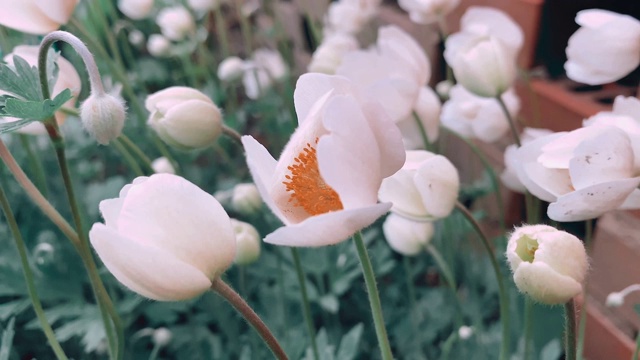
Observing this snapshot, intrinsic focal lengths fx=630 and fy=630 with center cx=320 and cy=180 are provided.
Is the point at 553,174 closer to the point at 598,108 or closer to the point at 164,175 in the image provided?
the point at 164,175

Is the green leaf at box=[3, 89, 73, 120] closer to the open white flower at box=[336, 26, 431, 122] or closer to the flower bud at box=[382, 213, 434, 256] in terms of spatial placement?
the open white flower at box=[336, 26, 431, 122]

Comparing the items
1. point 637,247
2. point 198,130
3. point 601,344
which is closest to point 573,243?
point 198,130

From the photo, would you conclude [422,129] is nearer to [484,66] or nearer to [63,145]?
[484,66]

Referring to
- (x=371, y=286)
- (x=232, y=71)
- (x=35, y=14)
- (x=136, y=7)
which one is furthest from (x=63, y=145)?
(x=136, y=7)

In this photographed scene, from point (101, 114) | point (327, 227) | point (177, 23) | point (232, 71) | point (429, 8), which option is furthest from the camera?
point (177, 23)

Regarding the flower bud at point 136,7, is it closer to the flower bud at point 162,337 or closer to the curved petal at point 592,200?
the flower bud at point 162,337
